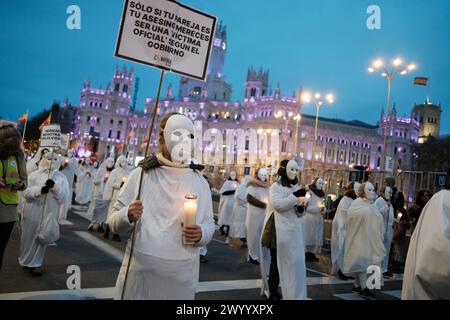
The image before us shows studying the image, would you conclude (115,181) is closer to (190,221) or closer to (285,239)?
(285,239)

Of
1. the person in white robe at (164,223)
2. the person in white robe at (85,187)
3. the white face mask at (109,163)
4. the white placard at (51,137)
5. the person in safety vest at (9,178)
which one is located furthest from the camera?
the person in white robe at (85,187)

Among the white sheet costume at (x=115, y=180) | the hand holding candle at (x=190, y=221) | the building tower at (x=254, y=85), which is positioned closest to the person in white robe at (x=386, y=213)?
the white sheet costume at (x=115, y=180)

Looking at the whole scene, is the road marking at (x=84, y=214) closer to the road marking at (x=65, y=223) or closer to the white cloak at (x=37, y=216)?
the road marking at (x=65, y=223)

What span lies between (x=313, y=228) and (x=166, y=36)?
8321 mm

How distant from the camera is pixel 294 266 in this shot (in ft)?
18.4

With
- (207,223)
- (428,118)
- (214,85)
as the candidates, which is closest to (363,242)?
(207,223)

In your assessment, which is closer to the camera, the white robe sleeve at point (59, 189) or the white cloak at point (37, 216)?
the white cloak at point (37, 216)

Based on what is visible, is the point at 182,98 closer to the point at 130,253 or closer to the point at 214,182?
the point at 214,182

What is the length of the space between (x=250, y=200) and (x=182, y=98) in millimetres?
92660

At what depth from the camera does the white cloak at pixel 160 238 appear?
2.97 m

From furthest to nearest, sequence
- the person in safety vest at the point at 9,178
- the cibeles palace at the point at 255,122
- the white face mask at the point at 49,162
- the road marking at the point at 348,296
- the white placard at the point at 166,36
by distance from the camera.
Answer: the cibeles palace at the point at 255,122, the white face mask at the point at 49,162, the road marking at the point at 348,296, the person in safety vest at the point at 9,178, the white placard at the point at 166,36

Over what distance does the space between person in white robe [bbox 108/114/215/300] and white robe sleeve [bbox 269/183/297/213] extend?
2.71 meters
